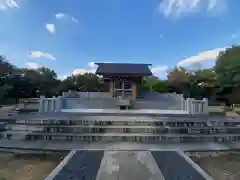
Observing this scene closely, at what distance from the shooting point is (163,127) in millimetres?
7289

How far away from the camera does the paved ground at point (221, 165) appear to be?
4285mm

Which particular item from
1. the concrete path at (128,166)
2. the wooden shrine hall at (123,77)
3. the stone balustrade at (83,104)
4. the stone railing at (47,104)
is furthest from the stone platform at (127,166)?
the wooden shrine hall at (123,77)

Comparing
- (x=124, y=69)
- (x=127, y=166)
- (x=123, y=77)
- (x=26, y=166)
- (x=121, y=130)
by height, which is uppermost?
(x=124, y=69)

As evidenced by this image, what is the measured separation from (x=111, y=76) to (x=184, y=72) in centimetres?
1916

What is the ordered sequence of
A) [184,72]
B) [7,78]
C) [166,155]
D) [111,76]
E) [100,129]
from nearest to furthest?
[166,155]
[100,129]
[111,76]
[7,78]
[184,72]

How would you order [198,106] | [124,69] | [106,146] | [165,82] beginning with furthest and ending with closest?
[165,82]
[124,69]
[198,106]
[106,146]

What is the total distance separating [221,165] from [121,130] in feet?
10.9

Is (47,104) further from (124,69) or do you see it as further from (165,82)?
(165,82)

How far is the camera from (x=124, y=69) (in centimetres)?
1908

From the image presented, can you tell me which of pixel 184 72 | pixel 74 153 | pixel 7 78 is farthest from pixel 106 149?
pixel 184 72

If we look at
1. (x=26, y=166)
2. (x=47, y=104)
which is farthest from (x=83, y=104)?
(x=26, y=166)

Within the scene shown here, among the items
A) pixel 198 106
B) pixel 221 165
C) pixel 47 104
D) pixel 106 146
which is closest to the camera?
pixel 221 165

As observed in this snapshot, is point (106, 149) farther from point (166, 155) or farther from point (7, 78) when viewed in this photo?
point (7, 78)

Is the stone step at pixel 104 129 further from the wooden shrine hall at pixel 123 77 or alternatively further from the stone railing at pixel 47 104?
the wooden shrine hall at pixel 123 77
